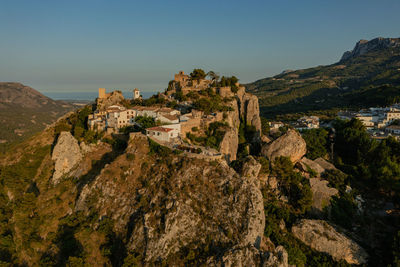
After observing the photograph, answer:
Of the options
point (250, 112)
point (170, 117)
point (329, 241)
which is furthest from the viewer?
point (250, 112)

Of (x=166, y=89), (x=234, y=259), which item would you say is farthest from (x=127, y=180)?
(x=166, y=89)

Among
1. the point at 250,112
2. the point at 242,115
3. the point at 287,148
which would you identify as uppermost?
the point at 250,112

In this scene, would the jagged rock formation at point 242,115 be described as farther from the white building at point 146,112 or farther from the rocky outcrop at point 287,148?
the white building at point 146,112

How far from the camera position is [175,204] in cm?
3031

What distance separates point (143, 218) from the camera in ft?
100

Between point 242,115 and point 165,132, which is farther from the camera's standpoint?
point 242,115

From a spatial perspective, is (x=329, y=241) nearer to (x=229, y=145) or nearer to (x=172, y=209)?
(x=229, y=145)

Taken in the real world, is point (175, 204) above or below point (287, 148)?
below

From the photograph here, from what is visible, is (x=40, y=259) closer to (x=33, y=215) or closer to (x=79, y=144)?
(x=33, y=215)

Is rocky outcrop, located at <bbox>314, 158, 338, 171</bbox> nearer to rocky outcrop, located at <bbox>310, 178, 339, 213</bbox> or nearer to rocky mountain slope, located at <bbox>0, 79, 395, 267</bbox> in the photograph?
rocky mountain slope, located at <bbox>0, 79, 395, 267</bbox>

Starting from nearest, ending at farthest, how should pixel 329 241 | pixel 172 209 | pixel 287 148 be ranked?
pixel 172 209
pixel 329 241
pixel 287 148

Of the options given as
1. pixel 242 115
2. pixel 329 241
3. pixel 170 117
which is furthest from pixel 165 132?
pixel 329 241

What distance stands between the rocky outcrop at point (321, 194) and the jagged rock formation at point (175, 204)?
524 inches

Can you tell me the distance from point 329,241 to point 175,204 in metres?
23.6
